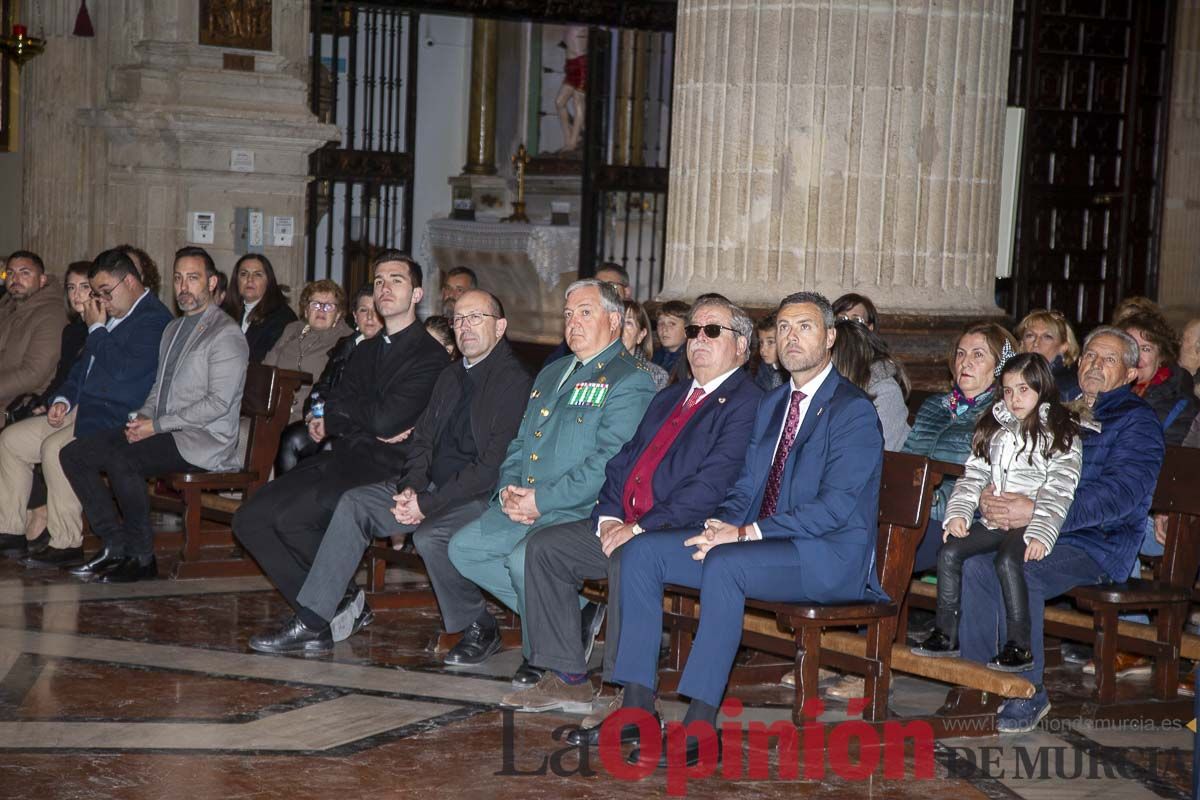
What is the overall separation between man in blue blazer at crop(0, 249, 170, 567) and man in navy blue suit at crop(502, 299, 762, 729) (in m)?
3.10

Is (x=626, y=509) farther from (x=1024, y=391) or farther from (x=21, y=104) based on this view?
(x=21, y=104)

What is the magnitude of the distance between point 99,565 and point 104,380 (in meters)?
0.92

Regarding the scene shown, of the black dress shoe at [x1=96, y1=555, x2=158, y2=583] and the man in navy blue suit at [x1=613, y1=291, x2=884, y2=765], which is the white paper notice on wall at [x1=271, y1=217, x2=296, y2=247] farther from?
the man in navy blue suit at [x1=613, y1=291, x2=884, y2=765]

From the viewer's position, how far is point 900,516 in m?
5.52

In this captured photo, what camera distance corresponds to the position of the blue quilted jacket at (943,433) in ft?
20.4

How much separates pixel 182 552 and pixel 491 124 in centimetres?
1062

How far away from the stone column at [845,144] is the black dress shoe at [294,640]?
7.58 ft

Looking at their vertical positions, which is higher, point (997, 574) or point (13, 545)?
point (997, 574)

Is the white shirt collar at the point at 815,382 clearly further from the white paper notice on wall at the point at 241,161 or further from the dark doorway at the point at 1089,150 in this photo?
the dark doorway at the point at 1089,150

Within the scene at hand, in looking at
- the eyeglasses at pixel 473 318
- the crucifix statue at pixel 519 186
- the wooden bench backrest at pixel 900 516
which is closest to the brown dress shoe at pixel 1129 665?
the wooden bench backrest at pixel 900 516

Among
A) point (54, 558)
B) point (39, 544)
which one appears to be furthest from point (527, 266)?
point (54, 558)

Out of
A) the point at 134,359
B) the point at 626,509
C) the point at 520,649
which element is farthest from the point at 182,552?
the point at 626,509

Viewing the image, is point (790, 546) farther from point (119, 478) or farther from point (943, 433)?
point (119, 478)

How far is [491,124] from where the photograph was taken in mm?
17797
